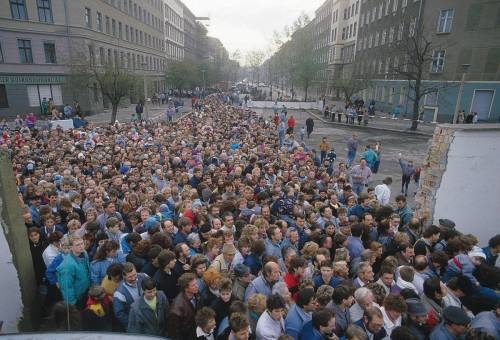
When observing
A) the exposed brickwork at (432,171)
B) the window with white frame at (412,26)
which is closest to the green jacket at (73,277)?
the exposed brickwork at (432,171)

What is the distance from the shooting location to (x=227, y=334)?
11.5 ft

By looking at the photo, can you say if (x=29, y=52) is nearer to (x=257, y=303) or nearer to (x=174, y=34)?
(x=257, y=303)

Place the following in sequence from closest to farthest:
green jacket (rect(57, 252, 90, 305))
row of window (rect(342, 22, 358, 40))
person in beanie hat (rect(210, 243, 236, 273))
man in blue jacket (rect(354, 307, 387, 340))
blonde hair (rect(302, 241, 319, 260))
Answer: man in blue jacket (rect(354, 307, 387, 340))
green jacket (rect(57, 252, 90, 305))
person in beanie hat (rect(210, 243, 236, 273))
blonde hair (rect(302, 241, 319, 260))
row of window (rect(342, 22, 358, 40))

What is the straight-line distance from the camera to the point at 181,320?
3.60 meters

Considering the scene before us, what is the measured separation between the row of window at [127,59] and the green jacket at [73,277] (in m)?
22.9

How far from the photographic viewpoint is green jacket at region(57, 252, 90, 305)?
13.9 ft

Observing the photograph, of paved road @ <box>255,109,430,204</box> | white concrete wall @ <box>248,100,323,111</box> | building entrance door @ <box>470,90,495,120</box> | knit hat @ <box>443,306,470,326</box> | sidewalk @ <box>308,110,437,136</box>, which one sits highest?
building entrance door @ <box>470,90,495,120</box>

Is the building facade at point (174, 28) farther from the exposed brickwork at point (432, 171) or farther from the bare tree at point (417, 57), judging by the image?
the exposed brickwork at point (432, 171)

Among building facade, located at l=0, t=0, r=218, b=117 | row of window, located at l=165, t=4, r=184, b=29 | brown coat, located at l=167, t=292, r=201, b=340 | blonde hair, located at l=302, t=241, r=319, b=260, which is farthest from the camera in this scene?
row of window, located at l=165, t=4, r=184, b=29

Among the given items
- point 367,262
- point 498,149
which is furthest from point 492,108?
point 367,262

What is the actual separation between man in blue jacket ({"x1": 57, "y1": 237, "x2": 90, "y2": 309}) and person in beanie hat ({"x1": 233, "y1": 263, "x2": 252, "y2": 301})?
2.10 meters

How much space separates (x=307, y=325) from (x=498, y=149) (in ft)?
18.8

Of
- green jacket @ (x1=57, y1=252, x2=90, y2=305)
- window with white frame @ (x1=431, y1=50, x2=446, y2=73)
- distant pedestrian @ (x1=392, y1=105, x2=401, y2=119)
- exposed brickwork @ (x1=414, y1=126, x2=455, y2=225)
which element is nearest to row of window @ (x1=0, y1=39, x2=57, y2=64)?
green jacket @ (x1=57, y1=252, x2=90, y2=305)

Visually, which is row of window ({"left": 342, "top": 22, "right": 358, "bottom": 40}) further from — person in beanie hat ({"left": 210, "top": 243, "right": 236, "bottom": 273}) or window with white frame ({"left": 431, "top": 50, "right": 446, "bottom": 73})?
person in beanie hat ({"left": 210, "top": 243, "right": 236, "bottom": 273})
